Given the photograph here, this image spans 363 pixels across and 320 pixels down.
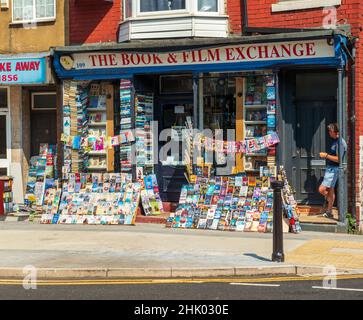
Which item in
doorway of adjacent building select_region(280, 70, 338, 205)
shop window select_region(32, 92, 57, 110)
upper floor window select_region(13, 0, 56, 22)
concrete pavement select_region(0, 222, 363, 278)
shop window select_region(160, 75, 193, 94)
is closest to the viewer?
concrete pavement select_region(0, 222, 363, 278)

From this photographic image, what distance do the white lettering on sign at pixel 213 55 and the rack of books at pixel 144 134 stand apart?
0.89m

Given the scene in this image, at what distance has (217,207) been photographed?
51.2ft

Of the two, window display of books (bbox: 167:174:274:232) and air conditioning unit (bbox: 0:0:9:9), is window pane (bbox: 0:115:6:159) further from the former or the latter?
→ window display of books (bbox: 167:174:274:232)

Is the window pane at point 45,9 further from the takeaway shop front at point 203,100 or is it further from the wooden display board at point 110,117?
the wooden display board at point 110,117

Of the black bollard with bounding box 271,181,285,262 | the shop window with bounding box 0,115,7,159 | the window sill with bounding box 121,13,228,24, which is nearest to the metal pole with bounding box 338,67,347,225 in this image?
the window sill with bounding box 121,13,228,24

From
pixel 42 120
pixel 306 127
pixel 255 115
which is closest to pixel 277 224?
pixel 306 127

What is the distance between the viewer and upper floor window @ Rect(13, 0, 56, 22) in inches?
727

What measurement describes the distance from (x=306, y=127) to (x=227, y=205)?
7.99 ft

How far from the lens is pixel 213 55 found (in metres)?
16.1

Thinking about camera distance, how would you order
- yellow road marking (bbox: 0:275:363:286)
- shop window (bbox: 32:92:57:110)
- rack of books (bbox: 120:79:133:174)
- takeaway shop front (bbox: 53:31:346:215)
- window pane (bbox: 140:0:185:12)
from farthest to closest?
shop window (bbox: 32:92:57:110), rack of books (bbox: 120:79:133:174), window pane (bbox: 140:0:185:12), takeaway shop front (bbox: 53:31:346:215), yellow road marking (bbox: 0:275:363:286)

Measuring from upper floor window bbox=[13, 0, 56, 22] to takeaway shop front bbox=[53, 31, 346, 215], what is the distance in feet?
5.00

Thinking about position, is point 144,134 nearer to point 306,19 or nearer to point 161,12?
point 161,12
